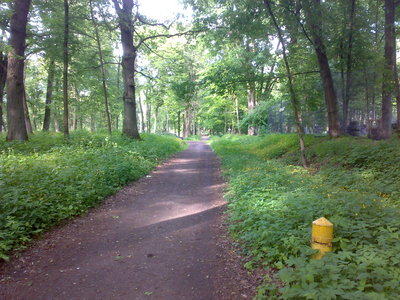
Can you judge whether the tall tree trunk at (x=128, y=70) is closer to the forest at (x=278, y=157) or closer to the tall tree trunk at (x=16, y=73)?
the forest at (x=278, y=157)

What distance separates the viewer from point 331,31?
1122 centimetres

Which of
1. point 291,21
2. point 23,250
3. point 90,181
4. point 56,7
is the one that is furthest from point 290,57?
point 23,250

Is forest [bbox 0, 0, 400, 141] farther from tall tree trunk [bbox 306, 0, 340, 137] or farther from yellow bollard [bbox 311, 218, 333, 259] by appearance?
yellow bollard [bbox 311, 218, 333, 259]

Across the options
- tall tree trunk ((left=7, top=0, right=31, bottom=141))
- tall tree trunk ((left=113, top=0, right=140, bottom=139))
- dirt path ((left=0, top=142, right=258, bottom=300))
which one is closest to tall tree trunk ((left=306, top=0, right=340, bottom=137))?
dirt path ((left=0, top=142, right=258, bottom=300))

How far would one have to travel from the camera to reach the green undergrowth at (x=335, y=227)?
2.56m

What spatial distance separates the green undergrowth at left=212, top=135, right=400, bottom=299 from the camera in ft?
8.40

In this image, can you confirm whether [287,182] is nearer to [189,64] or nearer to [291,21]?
[291,21]

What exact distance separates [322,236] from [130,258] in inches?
105

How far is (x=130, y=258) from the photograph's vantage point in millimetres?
4008

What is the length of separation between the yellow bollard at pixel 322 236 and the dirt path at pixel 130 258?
104 cm

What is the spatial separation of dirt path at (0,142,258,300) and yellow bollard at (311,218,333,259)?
104 centimetres

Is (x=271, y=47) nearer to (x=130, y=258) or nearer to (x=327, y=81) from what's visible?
(x=327, y=81)

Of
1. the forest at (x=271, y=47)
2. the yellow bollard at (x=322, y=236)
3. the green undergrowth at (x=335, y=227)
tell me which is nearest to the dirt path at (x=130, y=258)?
the green undergrowth at (x=335, y=227)

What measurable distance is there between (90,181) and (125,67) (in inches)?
398
